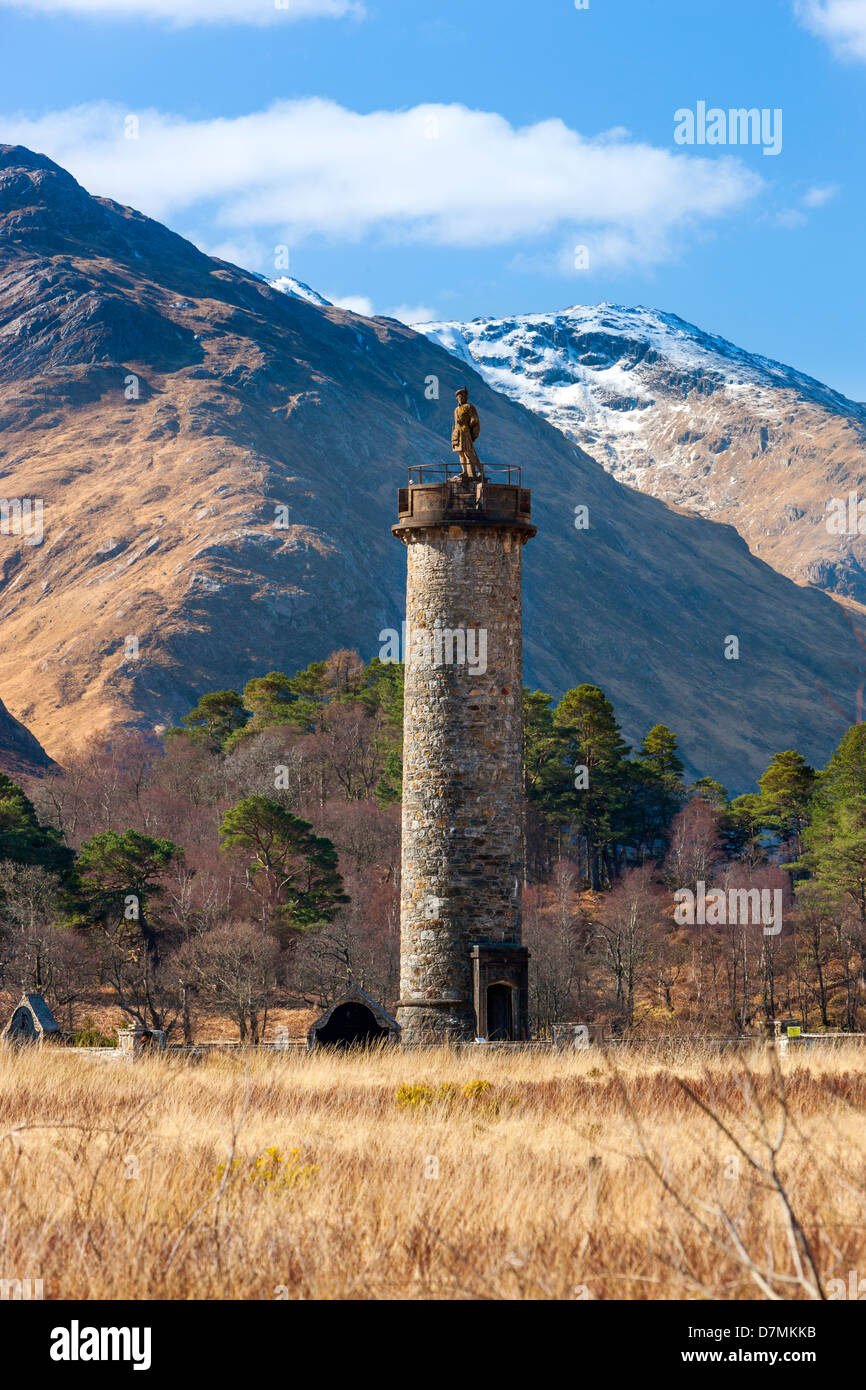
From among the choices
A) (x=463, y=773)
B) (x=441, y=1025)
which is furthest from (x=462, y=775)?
(x=441, y=1025)

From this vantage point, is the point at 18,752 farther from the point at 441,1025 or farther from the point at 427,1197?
the point at 427,1197

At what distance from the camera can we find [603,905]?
240ft

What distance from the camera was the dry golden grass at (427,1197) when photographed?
7.18 m

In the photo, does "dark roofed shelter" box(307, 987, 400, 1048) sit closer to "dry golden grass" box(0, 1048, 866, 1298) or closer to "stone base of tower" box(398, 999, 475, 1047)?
"stone base of tower" box(398, 999, 475, 1047)

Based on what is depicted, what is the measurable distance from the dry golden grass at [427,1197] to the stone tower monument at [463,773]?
40.9ft

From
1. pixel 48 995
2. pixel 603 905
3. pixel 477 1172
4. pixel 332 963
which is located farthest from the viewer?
pixel 603 905

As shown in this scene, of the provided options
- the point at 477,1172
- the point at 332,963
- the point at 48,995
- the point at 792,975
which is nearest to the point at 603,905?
the point at 792,975

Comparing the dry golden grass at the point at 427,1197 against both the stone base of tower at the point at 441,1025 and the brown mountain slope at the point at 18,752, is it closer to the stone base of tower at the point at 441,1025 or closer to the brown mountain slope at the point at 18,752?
the stone base of tower at the point at 441,1025

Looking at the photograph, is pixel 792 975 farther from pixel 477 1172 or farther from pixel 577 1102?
pixel 477 1172

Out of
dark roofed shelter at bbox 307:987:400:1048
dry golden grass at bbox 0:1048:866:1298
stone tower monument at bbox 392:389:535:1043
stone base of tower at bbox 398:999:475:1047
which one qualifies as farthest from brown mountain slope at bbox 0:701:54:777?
dry golden grass at bbox 0:1048:866:1298

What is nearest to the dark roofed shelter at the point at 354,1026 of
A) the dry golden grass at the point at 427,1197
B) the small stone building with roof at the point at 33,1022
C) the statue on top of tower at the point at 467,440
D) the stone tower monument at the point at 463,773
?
the stone tower monument at the point at 463,773

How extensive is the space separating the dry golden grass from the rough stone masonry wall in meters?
12.5

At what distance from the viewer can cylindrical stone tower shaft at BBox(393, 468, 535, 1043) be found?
1080 inches
